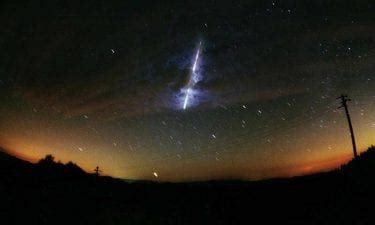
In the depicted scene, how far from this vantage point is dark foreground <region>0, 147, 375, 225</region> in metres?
21.8

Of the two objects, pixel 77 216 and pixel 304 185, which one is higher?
pixel 304 185

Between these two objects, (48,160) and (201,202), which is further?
(48,160)

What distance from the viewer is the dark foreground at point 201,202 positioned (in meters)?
21.8

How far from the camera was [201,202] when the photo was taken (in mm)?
27203

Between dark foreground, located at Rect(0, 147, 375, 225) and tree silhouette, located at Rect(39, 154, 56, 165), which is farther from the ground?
tree silhouette, located at Rect(39, 154, 56, 165)

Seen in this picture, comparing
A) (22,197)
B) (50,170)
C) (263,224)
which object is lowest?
(263,224)

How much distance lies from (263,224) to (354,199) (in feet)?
22.2

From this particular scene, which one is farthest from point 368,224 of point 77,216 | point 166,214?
A: point 77,216

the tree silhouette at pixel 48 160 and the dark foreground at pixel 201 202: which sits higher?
the tree silhouette at pixel 48 160

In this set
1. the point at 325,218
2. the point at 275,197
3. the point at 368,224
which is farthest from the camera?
the point at 275,197

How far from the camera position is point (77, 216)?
22547 millimetres

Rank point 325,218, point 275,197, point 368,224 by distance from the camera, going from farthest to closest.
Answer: point 275,197
point 325,218
point 368,224

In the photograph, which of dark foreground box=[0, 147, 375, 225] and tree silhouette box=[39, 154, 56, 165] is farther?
tree silhouette box=[39, 154, 56, 165]

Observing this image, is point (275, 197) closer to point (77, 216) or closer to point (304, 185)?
point (304, 185)
